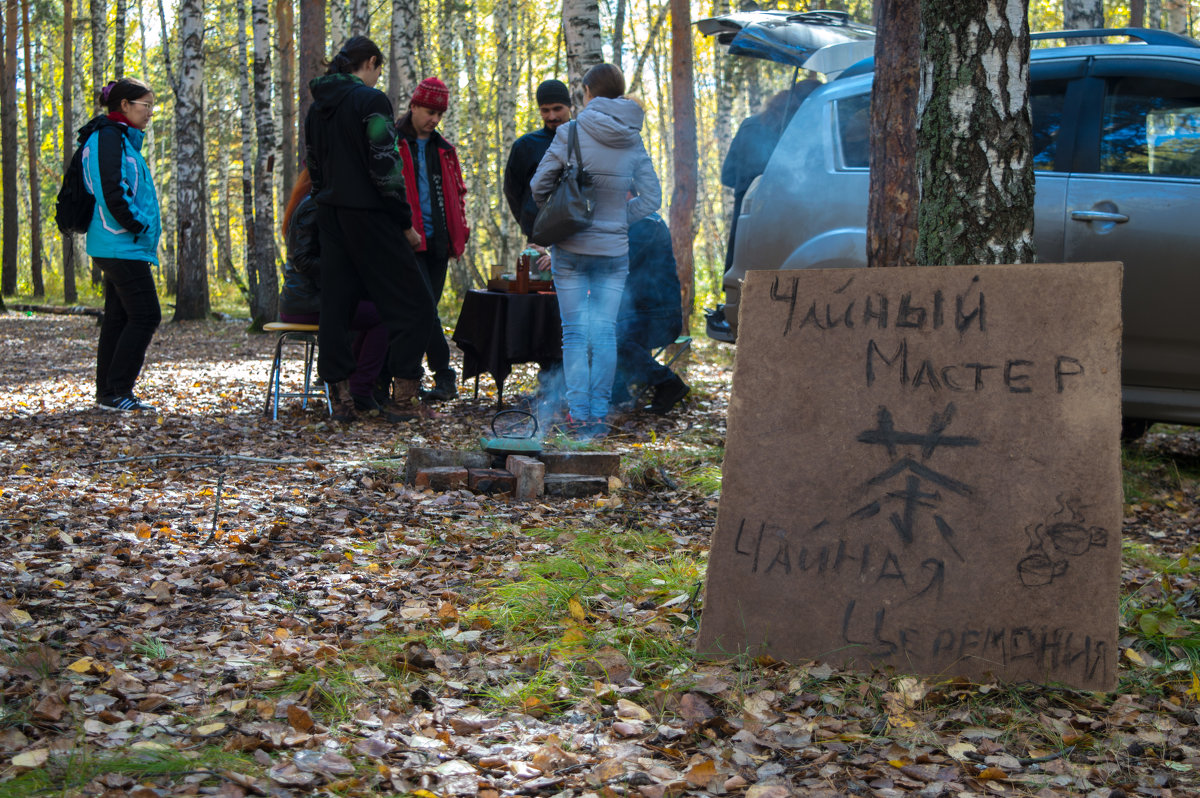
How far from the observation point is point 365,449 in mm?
5844

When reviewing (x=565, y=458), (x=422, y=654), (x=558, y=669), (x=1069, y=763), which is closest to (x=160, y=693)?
(x=422, y=654)

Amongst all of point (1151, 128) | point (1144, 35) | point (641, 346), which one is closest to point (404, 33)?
point (641, 346)

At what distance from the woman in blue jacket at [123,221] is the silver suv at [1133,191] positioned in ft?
14.4

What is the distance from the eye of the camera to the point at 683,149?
1165 centimetres

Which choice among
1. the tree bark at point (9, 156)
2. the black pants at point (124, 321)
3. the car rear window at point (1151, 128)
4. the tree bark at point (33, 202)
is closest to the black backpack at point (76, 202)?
the black pants at point (124, 321)

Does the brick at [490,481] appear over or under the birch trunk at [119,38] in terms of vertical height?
under

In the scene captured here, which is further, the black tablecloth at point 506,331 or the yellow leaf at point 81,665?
the black tablecloth at point 506,331

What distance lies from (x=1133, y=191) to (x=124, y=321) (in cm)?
625

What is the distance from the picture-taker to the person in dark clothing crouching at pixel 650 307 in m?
7.06

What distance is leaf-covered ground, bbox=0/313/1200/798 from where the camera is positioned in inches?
89.0

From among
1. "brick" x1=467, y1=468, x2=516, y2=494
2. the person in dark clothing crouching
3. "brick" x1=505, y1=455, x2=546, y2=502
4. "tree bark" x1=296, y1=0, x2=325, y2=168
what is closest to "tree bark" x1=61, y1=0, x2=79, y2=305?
"tree bark" x1=296, y1=0, x2=325, y2=168

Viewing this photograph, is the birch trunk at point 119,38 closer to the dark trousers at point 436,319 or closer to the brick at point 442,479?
the dark trousers at point 436,319

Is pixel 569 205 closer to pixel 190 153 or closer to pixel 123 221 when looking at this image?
pixel 123 221

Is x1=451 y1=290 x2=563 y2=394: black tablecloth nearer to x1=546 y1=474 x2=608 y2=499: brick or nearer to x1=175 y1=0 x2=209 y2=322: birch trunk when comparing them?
x1=546 y1=474 x2=608 y2=499: brick
